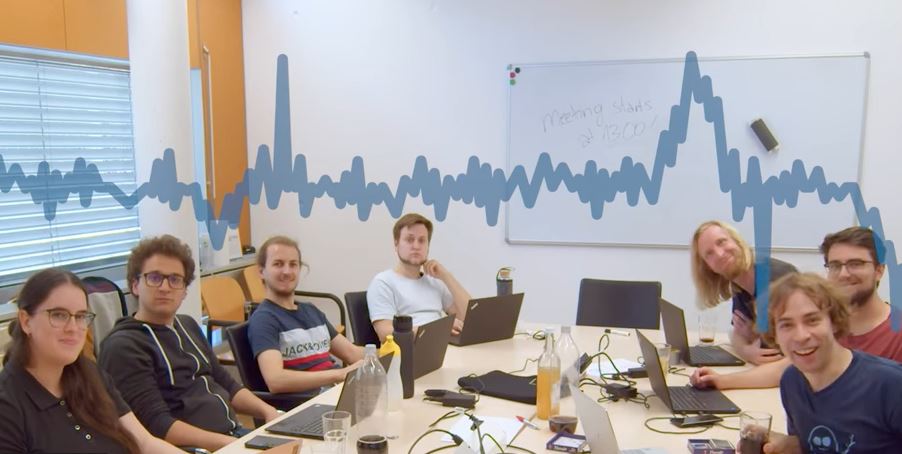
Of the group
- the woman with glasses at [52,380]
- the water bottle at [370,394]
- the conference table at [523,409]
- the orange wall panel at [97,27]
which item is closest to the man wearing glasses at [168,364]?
the woman with glasses at [52,380]

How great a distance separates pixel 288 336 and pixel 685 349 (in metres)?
1.53

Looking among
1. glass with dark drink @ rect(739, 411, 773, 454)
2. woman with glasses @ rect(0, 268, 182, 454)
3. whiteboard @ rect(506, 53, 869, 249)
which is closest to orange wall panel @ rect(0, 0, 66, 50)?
woman with glasses @ rect(0, 268, 182, 454)

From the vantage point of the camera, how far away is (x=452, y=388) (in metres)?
2.17

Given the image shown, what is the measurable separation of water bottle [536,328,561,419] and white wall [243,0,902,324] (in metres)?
2.30

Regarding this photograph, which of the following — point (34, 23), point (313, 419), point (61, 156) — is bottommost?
point (313, 419)

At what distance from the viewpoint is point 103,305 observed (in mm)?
2801

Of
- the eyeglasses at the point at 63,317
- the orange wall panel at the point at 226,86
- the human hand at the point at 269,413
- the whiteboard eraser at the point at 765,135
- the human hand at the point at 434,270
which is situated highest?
the orange wall panel at the point at 226,86

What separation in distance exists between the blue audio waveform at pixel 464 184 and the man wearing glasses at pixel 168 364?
1.26 metres

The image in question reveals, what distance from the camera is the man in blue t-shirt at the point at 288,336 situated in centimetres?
239

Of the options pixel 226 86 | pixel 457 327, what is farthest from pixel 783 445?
pixel 226 86

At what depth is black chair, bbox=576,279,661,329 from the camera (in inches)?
130

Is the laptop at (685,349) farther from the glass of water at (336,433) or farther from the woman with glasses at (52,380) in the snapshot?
the woman with glasses at (52,380)

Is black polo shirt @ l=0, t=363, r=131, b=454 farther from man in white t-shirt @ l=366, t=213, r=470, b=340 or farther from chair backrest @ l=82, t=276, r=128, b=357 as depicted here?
man in white t-shirt @ l=366, t=213, r=470, b=340

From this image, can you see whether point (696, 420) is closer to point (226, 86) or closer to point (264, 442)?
point (264, 442)
